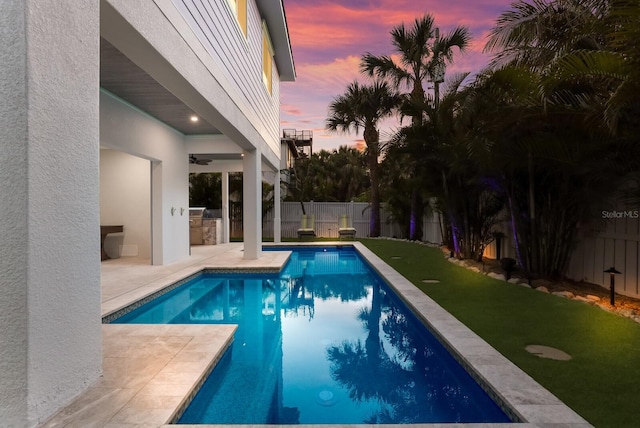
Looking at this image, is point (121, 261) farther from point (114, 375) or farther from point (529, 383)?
point (529, 383)

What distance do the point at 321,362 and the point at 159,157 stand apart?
6.50 m

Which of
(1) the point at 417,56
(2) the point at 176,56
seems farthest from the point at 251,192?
(1) the point at 417,56

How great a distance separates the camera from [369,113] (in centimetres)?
1641

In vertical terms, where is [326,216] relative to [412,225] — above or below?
above

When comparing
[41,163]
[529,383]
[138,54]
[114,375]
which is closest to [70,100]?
[41,163]

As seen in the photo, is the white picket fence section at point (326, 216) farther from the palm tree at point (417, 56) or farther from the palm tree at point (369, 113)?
the palm tree at point (417, 56)

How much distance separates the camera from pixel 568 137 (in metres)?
5.40

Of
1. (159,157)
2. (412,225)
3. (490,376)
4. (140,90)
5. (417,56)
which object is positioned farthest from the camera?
(412,225)

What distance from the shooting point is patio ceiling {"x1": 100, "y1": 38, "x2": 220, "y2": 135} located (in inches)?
188

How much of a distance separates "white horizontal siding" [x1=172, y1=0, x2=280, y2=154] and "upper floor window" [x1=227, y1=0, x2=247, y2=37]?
202 mm

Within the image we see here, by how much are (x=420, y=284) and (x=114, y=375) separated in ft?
17.1

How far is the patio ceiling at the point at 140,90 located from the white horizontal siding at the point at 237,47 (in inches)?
38.5

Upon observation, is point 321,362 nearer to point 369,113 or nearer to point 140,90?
point 140,90

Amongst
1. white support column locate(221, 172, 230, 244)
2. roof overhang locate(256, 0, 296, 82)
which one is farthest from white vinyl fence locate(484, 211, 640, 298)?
white support column locate(221, 172, 230, 244)
